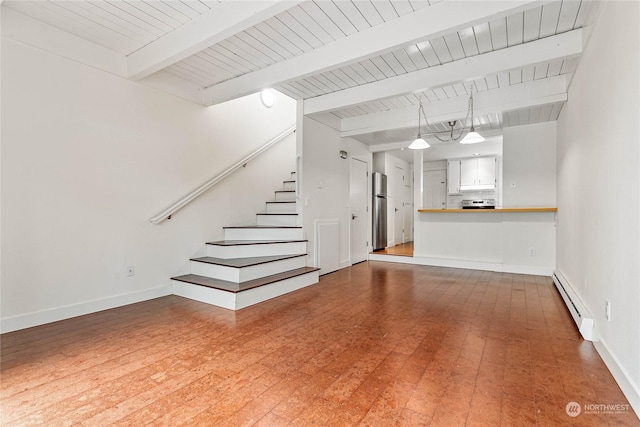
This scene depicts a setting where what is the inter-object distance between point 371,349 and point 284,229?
2.52 m

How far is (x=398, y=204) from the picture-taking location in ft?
25.9

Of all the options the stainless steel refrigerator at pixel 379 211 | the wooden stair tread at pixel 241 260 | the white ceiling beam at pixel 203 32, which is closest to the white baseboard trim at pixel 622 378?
the white ceiling beam at pixel 203 32

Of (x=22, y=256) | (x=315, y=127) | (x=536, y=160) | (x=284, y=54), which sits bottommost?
(x=22, y=256)

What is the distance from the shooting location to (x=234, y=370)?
1.88 meters

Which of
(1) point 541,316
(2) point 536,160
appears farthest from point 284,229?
(2) point 536,160

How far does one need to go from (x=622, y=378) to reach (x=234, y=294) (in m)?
2.90

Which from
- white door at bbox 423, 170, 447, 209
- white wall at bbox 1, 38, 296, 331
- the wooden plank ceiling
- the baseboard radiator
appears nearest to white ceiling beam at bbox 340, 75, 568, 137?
the wooden plank ceiling

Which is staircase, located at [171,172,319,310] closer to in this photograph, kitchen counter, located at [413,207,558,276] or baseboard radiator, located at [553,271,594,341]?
kitchen counter, located at [413,207,558,276]

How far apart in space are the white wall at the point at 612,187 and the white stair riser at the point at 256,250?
314 cm

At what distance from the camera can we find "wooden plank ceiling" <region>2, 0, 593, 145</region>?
2.30m

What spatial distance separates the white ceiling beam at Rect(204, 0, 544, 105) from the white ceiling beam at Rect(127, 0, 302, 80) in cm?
83

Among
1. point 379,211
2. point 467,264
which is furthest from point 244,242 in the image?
point 467,264

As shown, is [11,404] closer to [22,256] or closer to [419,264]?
[22,256]

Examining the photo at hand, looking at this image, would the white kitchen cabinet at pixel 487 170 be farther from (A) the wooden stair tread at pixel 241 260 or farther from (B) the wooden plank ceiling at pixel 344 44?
(A) the wooden stair tread at pixel 241 260
